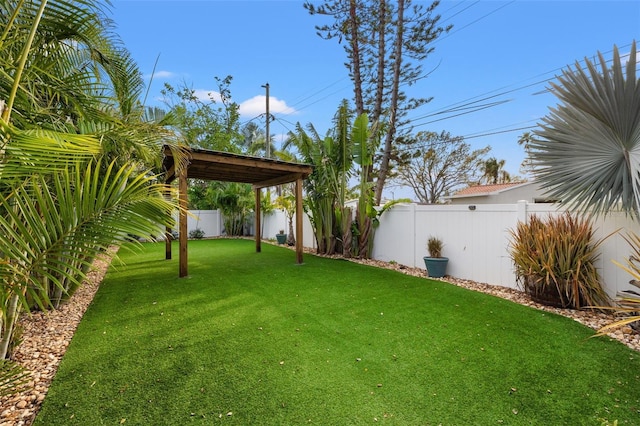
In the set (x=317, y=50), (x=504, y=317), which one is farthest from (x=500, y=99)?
(x=504, y=317)

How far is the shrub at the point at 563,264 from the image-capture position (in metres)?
3.96

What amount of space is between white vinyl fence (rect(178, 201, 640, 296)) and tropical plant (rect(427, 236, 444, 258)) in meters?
0.09

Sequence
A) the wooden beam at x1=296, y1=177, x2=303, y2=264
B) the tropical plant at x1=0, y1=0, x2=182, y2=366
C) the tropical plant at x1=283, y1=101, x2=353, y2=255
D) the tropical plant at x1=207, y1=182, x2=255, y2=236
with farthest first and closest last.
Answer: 1. the tropical plant at x1=207, y1=182, x2=255, y2=236
2. the tropical plant at x1=283, y1=101, x2=353, y2=255
3. the wooden beam at x1=296, y1=177, x2=303, y2=264
4. the tropical plant at x1=0, y1=0, x2=182, y2=366

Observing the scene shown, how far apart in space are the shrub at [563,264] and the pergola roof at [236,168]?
4.92 m

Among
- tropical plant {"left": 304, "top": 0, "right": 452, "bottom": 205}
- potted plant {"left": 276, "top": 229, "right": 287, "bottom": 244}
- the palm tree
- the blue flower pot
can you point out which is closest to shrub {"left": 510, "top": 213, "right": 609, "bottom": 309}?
the palm tree

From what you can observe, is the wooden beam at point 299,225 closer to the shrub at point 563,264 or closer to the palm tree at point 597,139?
the shrub at point 563,264

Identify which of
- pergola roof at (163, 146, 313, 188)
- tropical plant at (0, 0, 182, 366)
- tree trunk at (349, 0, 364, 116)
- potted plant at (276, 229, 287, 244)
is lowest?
potted plant at (276, 229, 287, 244)

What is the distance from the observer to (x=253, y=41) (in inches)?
464

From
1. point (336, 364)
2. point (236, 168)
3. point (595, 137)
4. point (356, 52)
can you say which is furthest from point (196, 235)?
point (595, 137)

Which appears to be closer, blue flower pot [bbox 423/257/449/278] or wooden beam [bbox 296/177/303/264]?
blue flower pot [bbox 423/257/449/278]

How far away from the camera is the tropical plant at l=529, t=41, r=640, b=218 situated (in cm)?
299

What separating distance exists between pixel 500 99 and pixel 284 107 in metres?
10.4

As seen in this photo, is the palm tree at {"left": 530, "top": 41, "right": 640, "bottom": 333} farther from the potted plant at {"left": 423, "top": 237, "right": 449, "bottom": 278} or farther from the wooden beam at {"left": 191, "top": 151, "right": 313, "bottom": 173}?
the wooden beam at {"left": 191, "top": 151, "right": 313, "bottom": 173}

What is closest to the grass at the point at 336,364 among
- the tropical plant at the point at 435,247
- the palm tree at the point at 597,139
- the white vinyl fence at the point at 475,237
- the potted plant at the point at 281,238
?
the white vinyl fence at the point at 475,237
